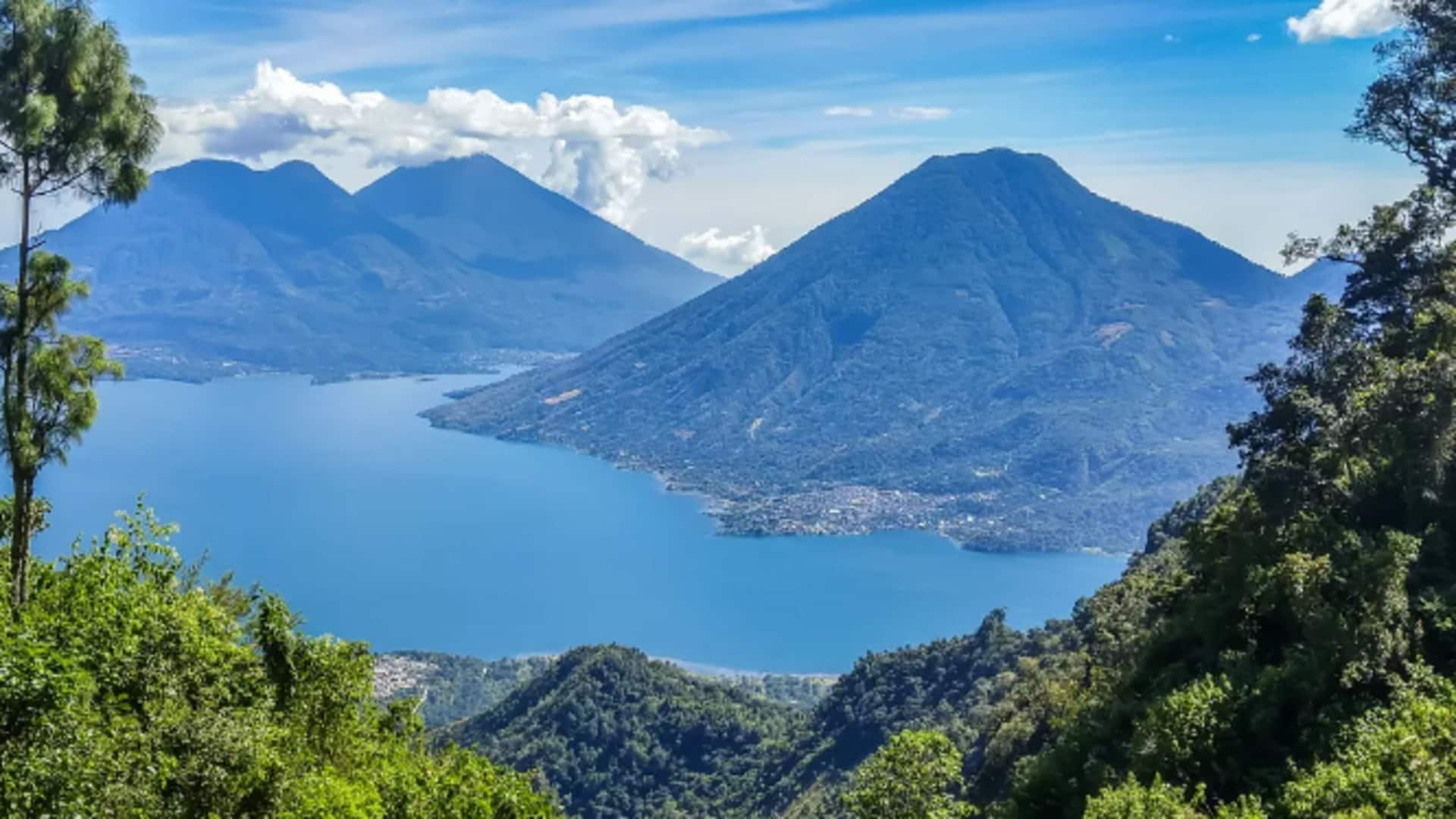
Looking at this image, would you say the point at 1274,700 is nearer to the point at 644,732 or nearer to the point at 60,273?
the point at 60,273

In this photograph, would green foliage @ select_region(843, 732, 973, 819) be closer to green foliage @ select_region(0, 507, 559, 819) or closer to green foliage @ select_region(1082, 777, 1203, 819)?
green foliage @ select_region(1082, 777, 1203, 819)

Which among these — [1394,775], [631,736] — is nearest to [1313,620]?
[1394,775]

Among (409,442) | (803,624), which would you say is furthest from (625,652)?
(409,442)

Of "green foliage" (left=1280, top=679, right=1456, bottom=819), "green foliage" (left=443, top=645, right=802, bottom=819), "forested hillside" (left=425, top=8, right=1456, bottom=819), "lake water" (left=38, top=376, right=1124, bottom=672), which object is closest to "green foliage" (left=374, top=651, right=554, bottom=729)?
"lake water" (left=38, top=376, right=1124, bottom=672)

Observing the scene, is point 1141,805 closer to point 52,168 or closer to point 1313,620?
point 1313,620

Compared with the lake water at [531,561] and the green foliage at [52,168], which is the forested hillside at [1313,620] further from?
the lake water at [531,561]

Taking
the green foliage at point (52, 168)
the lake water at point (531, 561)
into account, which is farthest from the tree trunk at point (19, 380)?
the lake water at point (531, 561)
